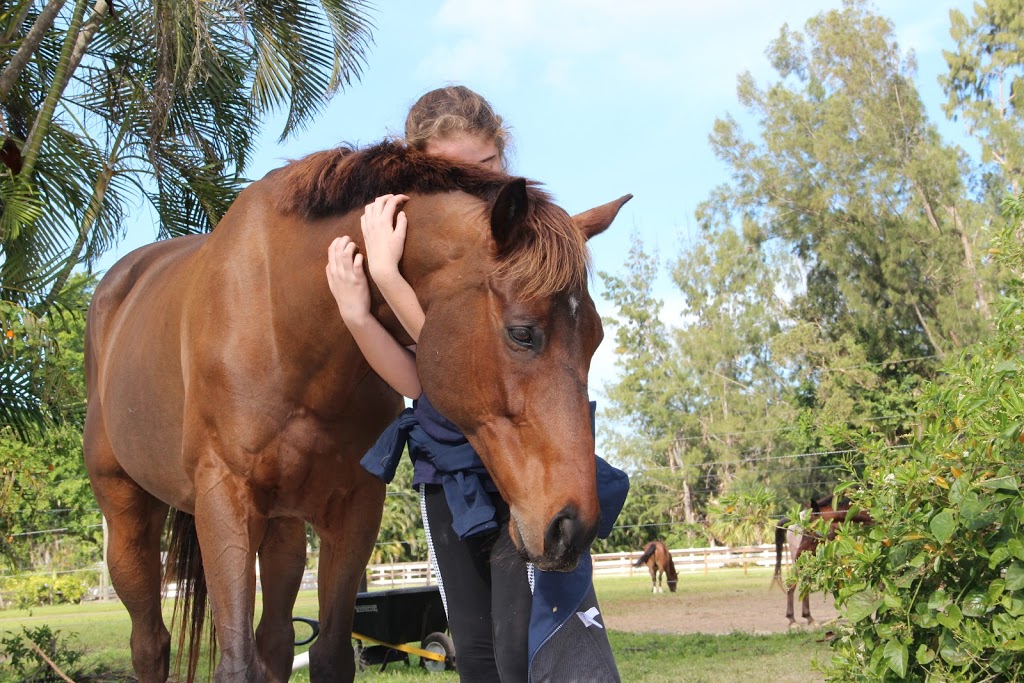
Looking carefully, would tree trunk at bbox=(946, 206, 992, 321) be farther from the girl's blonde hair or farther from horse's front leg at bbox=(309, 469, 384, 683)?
horse's front leg at bbox=(309, 469, 384, 683)

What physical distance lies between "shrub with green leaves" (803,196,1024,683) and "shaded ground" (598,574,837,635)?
614 cm

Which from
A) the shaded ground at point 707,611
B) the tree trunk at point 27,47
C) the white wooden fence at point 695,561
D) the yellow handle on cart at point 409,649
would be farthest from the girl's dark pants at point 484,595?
the white wooden fence at point 695,561

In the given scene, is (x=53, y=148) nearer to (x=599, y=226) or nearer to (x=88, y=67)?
(x=88, y=67)

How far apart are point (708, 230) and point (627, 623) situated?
2271cm

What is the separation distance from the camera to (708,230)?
3259 cm

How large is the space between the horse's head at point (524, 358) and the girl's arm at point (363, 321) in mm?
251

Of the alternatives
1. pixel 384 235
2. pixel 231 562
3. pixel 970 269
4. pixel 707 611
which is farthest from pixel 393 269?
pixel 970 269

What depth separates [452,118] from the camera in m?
2.71

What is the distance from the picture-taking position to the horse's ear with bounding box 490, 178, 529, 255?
2057 millimetres

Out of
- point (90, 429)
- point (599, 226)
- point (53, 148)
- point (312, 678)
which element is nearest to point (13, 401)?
point (53, 148)

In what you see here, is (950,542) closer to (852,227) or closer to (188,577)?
(188,577)

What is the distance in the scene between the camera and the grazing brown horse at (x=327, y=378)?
2014 mm

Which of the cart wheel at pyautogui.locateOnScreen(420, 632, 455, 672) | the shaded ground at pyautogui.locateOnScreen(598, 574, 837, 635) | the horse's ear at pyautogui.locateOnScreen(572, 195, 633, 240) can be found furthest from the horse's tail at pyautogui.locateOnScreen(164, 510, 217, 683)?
the shaded ground at pyautogui.locateOnScreen(598, 574, 837, 635)

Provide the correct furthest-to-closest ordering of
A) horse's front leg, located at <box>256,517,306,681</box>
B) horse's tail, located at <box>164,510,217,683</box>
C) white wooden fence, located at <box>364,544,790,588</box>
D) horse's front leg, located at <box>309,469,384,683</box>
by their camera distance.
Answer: white wooden fence, located at <box>364,544,790,588</box>
horse's tail, located at <box>164,510,217,683</box>
horse's front leg, located at <box>256,517,306,681</box>
horse's front leg, located at <box>309,469,384,683</box>
